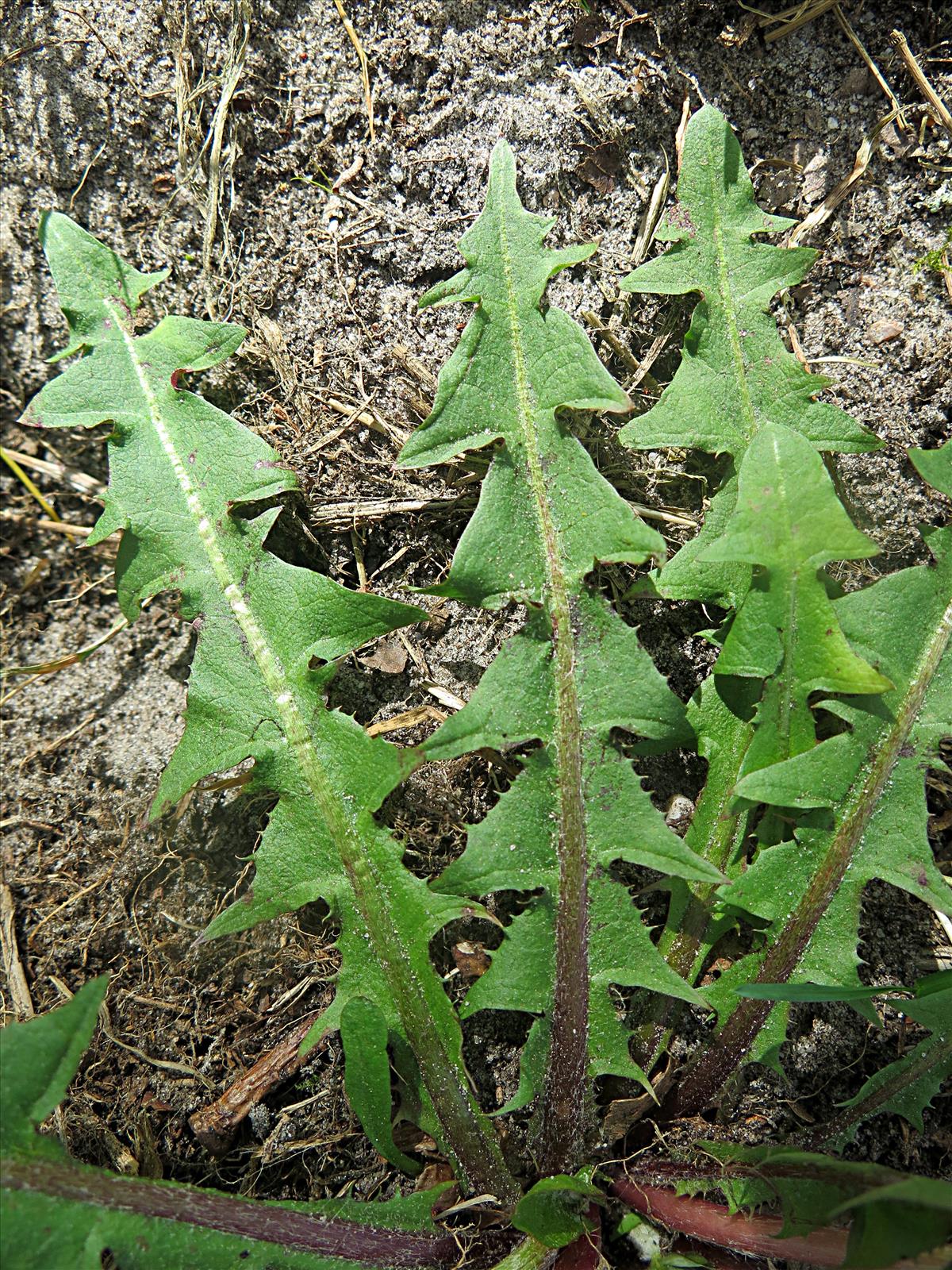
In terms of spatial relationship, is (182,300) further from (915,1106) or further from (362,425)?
(915,1106)

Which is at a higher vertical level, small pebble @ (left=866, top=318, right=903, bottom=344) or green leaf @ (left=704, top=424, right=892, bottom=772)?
small pebble @ (left=866, top=318, right=903, bottom=344)

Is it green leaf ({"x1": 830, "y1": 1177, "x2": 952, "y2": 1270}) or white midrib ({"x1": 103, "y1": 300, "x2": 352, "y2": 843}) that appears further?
white midrib ({"x1": 103, "y1": 300, "x2": 352, "y2": 843})

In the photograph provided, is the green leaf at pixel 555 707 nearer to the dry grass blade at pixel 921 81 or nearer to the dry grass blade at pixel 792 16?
the dry grass blade at pixel 792 16

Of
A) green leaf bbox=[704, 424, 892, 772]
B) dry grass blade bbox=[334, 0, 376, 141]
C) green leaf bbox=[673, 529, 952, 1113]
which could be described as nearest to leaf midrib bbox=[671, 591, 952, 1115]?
green leaf bbox=[673, 529, 952, 1113]

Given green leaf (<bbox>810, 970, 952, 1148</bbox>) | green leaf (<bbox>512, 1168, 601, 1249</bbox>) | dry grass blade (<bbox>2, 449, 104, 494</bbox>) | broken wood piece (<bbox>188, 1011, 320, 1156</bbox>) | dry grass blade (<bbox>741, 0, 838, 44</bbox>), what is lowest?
green leaf (<bbox>810, 970, 952, 1148</bbox>)

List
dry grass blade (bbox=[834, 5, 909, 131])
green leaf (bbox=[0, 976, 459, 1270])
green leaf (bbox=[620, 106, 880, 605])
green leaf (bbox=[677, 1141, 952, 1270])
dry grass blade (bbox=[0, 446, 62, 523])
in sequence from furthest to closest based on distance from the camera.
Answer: dry grass blade (bbox=[0, 446, 62, 523]), dry grass blade (bbox=[834, 5, 909, 131]), green leaf (bbox=[620, 106, 880, 605]), green leaf (bbox=[0, 976, 459, 1270]), green leaf (bbox=[677, 1141, 952, 1270])

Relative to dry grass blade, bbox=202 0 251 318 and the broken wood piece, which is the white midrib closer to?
dry grass blade, bbox=202 0 251 318

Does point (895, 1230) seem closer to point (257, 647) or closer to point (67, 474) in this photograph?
point (257, 647)
